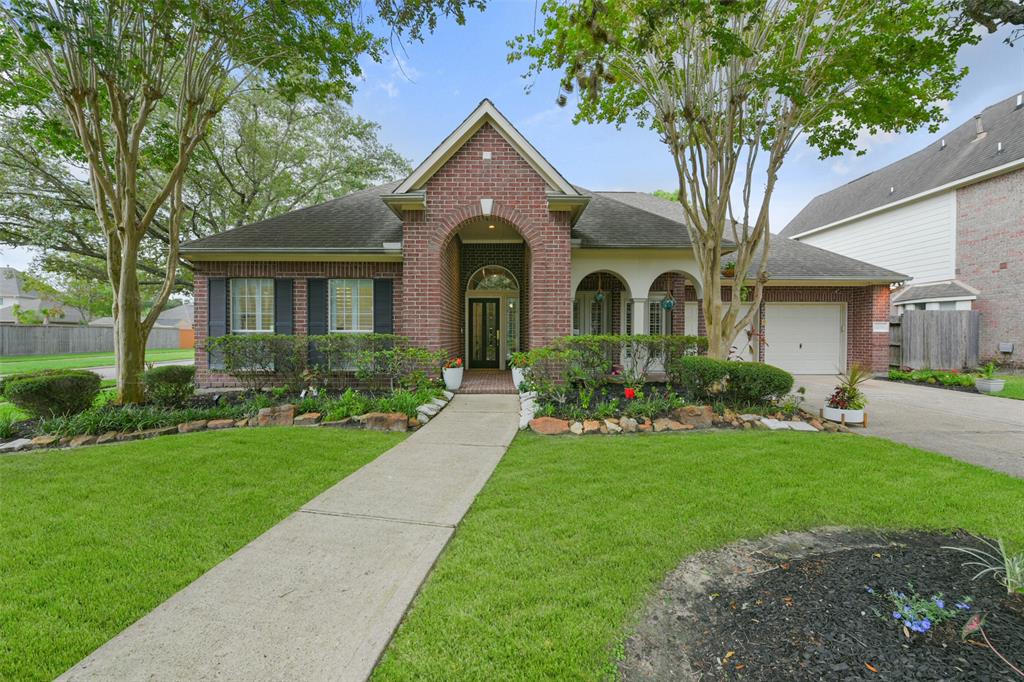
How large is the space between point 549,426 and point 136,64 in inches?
343

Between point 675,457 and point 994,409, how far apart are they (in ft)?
27.0

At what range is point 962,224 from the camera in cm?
1462

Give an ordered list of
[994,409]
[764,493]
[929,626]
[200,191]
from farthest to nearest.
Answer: [200,191] < [994,409] < [764,493] < [929,626]

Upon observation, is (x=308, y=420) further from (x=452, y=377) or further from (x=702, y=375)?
(x=702, y=375)

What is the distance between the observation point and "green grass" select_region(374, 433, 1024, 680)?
78.8 inches

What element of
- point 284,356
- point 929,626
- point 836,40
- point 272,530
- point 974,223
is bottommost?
point 272,530

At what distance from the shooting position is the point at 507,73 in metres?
7.23

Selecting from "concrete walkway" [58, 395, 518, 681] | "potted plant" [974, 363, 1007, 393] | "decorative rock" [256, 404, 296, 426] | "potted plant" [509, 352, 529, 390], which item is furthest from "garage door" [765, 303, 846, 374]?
"decorative rock" [256, 404, 296, 426]

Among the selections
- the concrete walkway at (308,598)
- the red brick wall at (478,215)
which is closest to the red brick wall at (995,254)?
the red brick wall at (478,215)

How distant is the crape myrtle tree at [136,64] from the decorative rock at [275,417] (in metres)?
2.81

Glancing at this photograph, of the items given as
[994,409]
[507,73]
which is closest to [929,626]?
[507,73]

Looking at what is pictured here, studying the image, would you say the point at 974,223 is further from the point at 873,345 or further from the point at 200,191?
the point at 200,191

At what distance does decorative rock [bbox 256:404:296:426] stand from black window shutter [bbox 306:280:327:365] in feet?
12.7

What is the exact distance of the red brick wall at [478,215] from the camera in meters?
8.68
